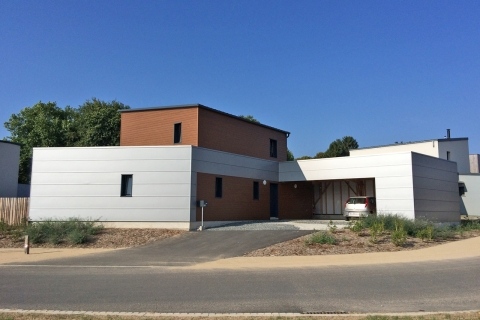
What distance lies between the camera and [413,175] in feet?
72.4

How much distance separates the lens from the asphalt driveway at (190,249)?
13.5 m

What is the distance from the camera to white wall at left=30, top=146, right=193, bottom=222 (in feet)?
68.2

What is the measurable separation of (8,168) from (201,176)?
20.5 meters

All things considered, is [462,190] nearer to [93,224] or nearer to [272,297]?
[93,224]

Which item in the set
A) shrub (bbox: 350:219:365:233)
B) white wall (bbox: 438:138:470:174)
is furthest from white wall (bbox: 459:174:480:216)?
shrub (bbox: 350:219:365:233)

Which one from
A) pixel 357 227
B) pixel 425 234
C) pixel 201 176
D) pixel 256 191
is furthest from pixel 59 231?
pixel 425 234

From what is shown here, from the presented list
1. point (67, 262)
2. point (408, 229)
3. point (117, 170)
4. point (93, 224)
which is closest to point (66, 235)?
point (93, 224)

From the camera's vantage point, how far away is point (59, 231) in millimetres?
18750

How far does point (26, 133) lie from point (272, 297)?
49136 millimetres

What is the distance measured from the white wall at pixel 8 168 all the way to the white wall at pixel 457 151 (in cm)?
3675

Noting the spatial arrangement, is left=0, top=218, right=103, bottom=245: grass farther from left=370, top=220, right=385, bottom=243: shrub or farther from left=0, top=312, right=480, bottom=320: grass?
left=370, top=220, right=385, bottom=243: shrub

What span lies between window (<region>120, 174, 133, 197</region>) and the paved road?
9.14m

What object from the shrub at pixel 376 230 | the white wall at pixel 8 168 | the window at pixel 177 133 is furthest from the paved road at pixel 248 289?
the white wall at pixel 8 168

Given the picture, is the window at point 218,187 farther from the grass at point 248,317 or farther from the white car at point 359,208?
the grass at point 248,317
